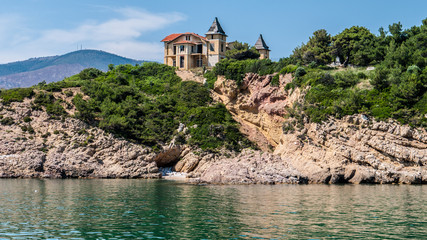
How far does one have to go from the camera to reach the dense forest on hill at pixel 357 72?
158 ft

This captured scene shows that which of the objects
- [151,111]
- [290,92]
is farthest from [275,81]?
[151,111]

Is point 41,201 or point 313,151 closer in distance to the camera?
point 41,201

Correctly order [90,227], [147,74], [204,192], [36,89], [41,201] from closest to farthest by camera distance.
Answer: [90,227]
[41,201]
[204,192]
[36,89]
[147,74]

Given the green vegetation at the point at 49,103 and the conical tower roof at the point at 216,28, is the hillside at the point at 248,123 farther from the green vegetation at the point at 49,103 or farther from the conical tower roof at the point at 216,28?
the conical tower roof at the point at 216,28

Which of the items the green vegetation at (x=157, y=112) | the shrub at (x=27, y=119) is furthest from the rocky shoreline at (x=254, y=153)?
the green vegetation at (x=157, y=112)

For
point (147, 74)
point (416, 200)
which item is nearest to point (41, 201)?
point (416, 200)

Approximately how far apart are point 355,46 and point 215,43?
2424 cm

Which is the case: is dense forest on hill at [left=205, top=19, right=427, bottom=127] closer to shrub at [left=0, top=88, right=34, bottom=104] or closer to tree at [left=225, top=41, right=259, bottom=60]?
tree at [left=225, top=41, right=259, bottom=60]

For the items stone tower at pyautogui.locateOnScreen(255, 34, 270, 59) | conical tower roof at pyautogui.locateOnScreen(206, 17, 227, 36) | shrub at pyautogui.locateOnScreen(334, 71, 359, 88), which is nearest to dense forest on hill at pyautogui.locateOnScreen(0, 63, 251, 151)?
conical tower roof at pyautogui.locateOnScreen(206, 17, 227, 36)

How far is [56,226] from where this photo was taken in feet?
71.4

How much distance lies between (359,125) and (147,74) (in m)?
39.5

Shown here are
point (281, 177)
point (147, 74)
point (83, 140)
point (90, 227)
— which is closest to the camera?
point (90, 227)

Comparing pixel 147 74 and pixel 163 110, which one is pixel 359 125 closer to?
pixel 163 110

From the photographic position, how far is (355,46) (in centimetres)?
6250
